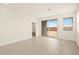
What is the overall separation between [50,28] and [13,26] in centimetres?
351

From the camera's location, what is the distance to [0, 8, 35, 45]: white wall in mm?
5277

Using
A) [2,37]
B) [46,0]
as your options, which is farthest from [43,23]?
[46,0]

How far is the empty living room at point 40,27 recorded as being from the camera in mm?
5175

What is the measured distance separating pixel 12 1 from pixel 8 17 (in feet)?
14.5

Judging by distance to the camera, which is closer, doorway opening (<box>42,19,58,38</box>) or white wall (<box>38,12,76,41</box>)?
white wall (<box>38,12,76,41</box>)

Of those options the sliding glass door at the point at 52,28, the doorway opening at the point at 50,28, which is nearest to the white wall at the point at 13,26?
the doorway opening at the point at 50,28

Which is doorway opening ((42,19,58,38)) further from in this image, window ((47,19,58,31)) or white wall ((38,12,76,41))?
white wall ((38,12,76,41))

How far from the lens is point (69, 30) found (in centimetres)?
716

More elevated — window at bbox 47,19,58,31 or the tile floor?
window at bbox 47,19,58,31

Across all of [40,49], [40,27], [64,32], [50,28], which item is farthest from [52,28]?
[40,49]

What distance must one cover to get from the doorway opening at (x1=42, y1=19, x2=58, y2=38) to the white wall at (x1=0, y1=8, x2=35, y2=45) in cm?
173

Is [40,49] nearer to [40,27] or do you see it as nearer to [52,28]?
[52,28]

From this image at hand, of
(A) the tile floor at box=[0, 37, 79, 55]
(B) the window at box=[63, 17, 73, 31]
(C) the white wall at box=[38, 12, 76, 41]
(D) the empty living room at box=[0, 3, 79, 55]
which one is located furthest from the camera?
(B) the window at box=[63, 17, 73, 31]

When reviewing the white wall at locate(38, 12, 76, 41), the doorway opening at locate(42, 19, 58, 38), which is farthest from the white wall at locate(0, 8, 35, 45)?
the white wall at locate(38, 12, 76, 41)
